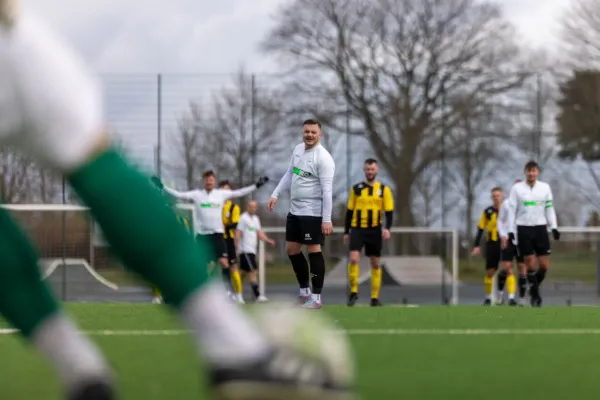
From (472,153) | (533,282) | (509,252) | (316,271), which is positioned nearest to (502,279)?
(509,252)

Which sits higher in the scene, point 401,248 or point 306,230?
point 306,230

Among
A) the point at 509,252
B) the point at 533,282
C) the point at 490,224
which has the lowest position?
the point at 533,282

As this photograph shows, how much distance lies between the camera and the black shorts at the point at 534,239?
16.8 metres

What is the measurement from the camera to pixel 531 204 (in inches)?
660

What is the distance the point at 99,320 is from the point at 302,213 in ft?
15.2

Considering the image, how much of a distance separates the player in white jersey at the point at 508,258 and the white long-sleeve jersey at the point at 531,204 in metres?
0.25

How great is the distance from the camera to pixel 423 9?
125ft

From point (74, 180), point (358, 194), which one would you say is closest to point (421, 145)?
point (358, 194)

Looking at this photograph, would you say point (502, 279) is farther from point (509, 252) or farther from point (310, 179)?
point (310, 179)

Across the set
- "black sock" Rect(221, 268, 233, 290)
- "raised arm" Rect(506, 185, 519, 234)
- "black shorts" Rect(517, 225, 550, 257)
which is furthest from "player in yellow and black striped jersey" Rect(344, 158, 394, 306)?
"black sock" Rect(221, 268, 233, 290)

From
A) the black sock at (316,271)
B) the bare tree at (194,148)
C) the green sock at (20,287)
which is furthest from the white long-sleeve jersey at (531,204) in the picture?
the green sock at (20,287)

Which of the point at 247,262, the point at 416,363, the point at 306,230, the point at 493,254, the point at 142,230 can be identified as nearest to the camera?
the point at 142,230

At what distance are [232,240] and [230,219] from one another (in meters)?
0.59

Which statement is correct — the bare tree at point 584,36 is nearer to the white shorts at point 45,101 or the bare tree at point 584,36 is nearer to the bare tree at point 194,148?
the bare tree at point 194,148
